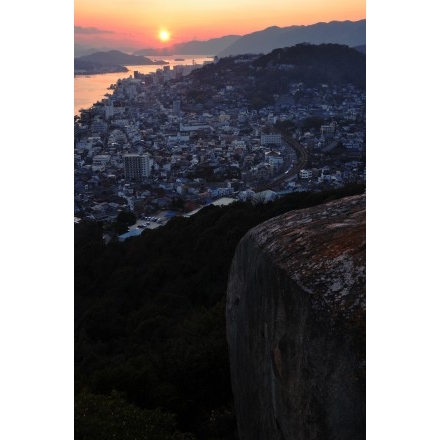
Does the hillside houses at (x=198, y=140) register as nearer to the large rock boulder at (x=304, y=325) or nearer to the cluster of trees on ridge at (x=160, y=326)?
the cluster of trees on ridge at (x=160, y=326)

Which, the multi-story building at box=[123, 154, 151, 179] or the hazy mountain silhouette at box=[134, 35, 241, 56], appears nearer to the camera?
the hazy mountain silhouette at box=[134, 35, 241, 56]

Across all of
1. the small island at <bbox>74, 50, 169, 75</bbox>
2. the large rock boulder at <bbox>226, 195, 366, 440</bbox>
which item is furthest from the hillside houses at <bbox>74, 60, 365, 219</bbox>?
the large rock boulder at <bbox>226, 195, 366, 440</bbox>

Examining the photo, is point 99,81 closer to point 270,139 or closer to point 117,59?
point 117,59

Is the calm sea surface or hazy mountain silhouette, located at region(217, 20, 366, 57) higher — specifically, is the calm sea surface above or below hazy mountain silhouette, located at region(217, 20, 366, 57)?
below

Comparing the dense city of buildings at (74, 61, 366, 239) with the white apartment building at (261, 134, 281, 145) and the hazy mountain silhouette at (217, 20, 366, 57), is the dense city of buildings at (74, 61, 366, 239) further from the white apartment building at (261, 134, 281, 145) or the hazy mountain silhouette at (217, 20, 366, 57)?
the hazy mountain silhouette at (217, 20, 366, 57)

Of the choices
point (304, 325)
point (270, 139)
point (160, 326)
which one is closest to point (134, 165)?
point (270, 139)
